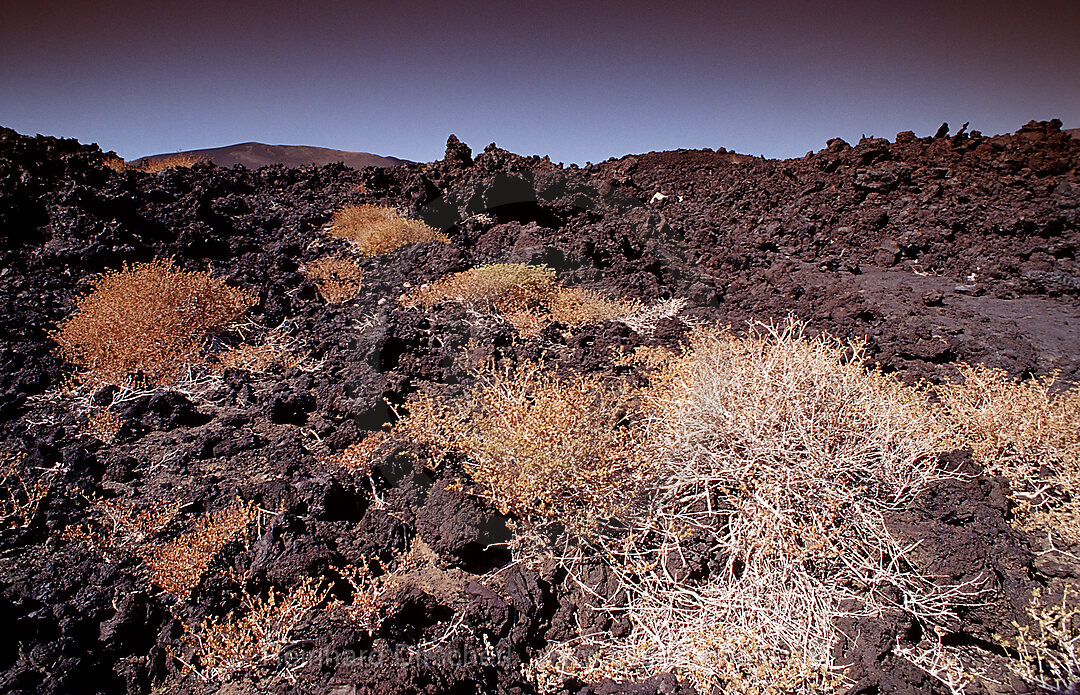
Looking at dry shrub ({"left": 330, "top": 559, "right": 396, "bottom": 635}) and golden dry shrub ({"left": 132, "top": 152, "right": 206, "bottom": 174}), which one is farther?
golden dry shrub ({"left": 132, "top": 152, "right": 206, "bottom": 174})

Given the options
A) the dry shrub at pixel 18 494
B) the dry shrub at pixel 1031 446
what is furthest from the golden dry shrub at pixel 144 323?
the dry shrub at pixel 1031 446

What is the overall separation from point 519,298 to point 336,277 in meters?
2.52

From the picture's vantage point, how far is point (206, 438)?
3314mm

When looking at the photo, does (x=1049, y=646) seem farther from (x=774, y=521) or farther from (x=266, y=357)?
(x=266, y=357)

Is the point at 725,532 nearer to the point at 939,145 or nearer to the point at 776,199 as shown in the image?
the point at 776,199

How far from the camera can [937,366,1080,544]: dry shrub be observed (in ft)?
9.36

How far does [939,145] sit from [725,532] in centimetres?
1344

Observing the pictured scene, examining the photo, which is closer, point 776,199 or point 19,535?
point 19,535

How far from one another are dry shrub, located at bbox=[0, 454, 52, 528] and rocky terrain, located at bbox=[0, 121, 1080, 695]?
2 cm

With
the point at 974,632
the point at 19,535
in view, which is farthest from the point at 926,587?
the point at 19,535

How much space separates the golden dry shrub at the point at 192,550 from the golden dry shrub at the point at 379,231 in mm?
4922

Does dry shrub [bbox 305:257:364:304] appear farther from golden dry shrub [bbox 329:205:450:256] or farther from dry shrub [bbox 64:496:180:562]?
dry shrub [bbox 64:496:180:562]

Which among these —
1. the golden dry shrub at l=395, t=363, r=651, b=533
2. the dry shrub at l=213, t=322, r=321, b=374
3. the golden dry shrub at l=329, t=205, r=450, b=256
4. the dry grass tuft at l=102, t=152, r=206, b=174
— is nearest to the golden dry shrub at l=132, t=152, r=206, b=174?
the dry grass tuft at l=102, t=152, r=206, b=174

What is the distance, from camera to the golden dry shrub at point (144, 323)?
164 inches
